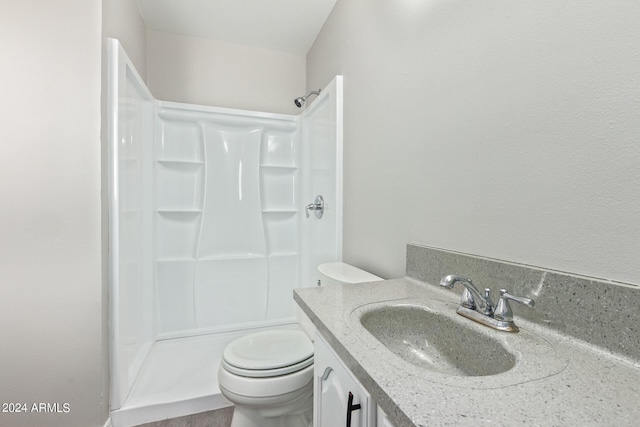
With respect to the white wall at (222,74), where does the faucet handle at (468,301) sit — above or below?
below

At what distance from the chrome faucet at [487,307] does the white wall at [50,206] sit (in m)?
1.48

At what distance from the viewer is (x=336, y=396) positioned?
716 millimetres

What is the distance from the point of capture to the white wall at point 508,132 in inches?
22.8

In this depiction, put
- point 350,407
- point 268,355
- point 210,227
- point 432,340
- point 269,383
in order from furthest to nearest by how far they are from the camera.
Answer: point 210,227 → point 268,355 → point 269,383 → point 432,340 → point 350,407

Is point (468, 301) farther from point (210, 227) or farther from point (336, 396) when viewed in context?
point (210, 227)

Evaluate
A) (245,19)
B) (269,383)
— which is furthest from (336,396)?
(245,19)

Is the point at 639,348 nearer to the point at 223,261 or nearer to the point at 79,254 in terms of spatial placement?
the point at 79,254

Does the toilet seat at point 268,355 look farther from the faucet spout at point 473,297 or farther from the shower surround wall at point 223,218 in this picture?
the shower surround wall at point 223,218

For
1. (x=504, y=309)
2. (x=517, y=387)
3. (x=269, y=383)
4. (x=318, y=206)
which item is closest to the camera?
(x=517, y=387)

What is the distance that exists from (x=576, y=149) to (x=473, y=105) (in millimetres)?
338

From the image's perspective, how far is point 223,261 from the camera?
2.43 meters

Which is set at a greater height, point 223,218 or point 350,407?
point 223,218

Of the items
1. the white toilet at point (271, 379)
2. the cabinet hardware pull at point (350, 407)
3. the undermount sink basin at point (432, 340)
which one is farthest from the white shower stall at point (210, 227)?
the cabinet hardware pull at point (350, 407)

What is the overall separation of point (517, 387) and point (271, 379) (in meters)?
1.02
